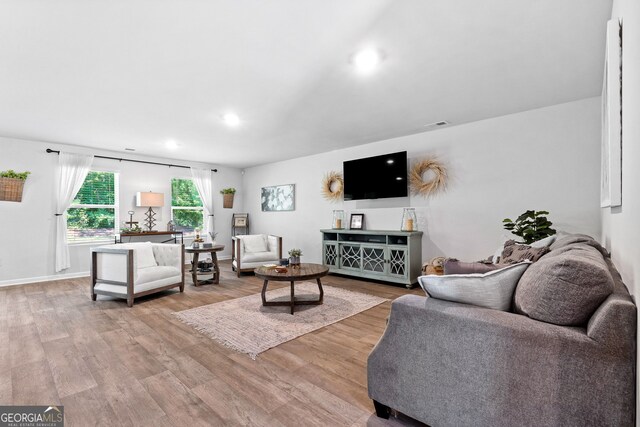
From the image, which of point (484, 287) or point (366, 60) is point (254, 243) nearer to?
point (366, 60)

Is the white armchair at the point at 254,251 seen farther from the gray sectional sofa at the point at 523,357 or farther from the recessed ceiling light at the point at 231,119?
the gray sectional sofa at the point at 523,357

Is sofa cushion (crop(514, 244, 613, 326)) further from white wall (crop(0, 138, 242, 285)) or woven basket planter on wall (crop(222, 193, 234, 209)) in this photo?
woven basket planter on wall (crop(222, 193, 234, 209))

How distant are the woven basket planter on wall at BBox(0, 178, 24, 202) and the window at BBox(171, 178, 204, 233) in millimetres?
2460

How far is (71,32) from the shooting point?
7.00 feet

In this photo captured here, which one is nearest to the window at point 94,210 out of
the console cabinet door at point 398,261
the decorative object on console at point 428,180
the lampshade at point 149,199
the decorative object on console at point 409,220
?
the lampshade at point 149,199

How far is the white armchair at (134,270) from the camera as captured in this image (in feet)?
12.0

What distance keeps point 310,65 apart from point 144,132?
3.27 meters

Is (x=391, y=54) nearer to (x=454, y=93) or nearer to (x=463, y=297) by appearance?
(x=454, y=93)

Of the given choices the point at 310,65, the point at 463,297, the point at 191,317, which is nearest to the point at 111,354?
the point at 191,317

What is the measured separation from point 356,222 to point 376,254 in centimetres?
89

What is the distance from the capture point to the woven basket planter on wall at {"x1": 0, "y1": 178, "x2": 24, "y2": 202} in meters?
4.61

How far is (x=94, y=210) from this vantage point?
18.8 feet

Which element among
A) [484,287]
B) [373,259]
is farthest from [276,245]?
[484,287]

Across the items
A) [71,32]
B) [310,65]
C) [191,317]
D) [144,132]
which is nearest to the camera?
[71,32]
